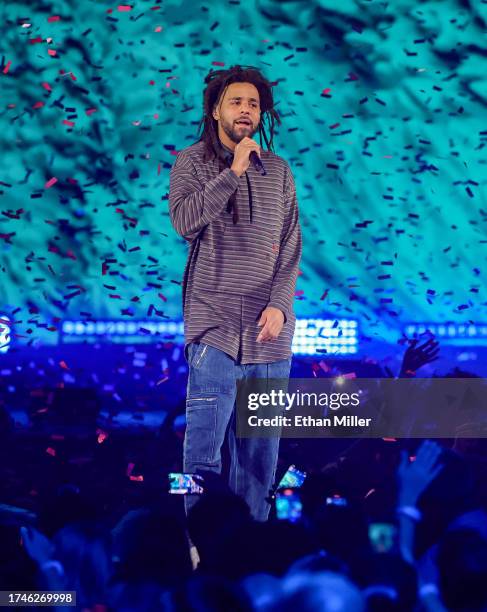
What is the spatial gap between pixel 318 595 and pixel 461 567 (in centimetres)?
27

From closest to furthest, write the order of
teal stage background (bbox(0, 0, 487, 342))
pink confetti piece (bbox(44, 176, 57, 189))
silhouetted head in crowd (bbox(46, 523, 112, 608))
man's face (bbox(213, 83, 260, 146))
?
silhouetted head in crowd (bbox(46, 523, 112, 608)) → man's face (bbox(213, 83, 260, 146)) → teal stage background (bbox(0, 0, 487, 342)) → pink confetti piece (bbox(44, 176, 57, 189))

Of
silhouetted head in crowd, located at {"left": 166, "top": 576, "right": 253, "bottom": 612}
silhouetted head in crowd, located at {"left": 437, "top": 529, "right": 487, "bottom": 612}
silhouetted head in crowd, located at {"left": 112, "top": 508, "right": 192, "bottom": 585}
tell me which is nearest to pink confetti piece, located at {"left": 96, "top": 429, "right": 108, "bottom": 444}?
silhouetted head in crowd, located at {"left": 112, "top": 508, "right": 192, "bottom": 585}

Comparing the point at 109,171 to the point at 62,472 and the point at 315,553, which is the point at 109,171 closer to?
the point at 62,472

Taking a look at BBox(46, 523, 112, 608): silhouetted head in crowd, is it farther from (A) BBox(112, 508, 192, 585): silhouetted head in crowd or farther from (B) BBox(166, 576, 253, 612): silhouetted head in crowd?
(B) BBox(166, 576, 253, 612): silhouetted head in crowd

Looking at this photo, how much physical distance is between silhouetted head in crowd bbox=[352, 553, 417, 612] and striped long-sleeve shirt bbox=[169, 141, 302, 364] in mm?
859

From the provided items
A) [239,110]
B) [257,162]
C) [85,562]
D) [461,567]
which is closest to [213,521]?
[85,562]

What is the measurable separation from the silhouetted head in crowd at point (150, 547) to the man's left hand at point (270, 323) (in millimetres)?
640

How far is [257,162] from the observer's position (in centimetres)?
251

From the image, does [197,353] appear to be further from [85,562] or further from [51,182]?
[51,182]

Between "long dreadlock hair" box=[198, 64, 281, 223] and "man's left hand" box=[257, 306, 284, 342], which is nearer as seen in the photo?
"man's left hand" box=[257, 306, 284, 342]

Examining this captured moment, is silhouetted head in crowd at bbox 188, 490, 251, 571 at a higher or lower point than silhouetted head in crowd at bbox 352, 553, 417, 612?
lower

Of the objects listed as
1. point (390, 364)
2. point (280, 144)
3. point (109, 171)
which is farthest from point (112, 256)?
point (390, 364)

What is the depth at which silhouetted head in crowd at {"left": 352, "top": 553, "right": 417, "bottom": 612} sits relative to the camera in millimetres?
1604

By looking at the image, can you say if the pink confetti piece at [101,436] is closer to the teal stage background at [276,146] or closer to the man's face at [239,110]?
the teal stage background at [276,146]
